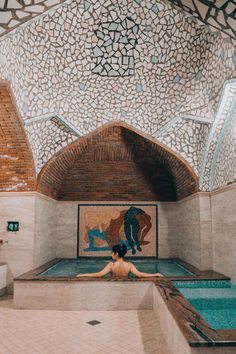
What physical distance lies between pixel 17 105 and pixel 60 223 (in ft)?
13.0

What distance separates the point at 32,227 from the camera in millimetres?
6195

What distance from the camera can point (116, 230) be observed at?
27.1 ft

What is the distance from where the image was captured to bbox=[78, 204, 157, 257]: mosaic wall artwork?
8.25 m

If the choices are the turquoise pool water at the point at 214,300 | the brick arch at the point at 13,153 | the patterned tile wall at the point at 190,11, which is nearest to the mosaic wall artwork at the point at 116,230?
the brick arch at the point at 13,153

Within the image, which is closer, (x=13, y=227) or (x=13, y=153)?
(x=13, y=153)

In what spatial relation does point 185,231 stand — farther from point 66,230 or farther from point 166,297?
point 166,297

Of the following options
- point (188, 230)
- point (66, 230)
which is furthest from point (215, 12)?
point (66, 230)

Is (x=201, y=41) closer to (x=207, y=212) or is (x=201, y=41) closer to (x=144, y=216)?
(x=207, y=212)

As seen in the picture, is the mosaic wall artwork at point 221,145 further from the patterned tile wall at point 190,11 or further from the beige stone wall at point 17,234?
the beige stone wall at point 17,234

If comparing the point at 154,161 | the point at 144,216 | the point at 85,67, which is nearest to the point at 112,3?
the point at 85,67

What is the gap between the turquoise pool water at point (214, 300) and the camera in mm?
3709

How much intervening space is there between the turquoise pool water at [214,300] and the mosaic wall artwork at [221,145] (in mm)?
1690

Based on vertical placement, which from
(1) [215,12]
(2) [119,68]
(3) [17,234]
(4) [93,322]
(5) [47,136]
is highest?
(2) [119,68]

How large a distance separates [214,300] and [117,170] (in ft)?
13.5
